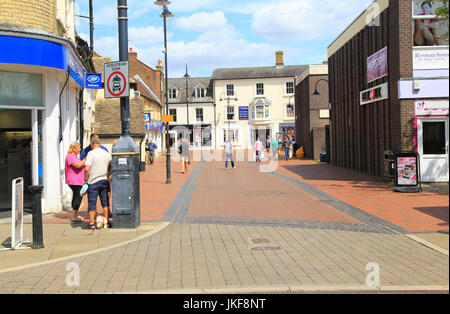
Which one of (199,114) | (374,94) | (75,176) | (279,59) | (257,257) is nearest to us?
(257,257)

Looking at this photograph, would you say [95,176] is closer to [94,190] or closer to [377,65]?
[94,190]

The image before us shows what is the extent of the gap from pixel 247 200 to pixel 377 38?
9103 mm

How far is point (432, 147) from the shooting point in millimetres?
15930

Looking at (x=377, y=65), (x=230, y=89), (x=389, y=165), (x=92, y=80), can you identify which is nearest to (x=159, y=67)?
(x=230, y=89)

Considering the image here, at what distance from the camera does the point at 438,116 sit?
1568 centimetres

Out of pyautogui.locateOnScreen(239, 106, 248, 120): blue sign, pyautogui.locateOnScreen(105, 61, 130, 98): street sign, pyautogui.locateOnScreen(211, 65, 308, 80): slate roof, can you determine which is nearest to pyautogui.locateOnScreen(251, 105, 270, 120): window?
pyautogui.locateOnScreen(239, 106, 248, 120): blue sign

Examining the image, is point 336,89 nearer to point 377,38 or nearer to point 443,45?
point 377,38

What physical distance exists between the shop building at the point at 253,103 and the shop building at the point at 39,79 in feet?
177

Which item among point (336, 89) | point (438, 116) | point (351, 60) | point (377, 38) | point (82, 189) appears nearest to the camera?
point (82, 189)

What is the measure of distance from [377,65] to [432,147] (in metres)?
4.14

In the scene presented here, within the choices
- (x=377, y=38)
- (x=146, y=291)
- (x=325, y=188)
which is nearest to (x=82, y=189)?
(x=146, y=291)

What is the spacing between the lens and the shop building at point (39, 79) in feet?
32.4

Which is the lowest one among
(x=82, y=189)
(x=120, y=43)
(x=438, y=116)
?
(x=82, y=189)

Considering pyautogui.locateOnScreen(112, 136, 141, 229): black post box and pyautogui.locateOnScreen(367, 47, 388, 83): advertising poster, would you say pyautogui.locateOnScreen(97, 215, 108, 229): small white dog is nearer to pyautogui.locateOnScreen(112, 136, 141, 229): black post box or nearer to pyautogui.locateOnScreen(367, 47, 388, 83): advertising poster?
pyautogui.locateOnScreen(112, 136, 141, 229): black post box
